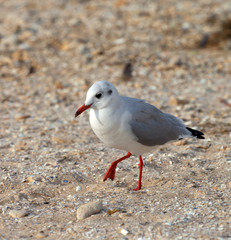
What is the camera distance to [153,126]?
16.9 feet

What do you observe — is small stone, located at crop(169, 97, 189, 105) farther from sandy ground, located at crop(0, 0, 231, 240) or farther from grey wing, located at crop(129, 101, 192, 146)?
grey wing, located at crop(129, 101, 192, 146)

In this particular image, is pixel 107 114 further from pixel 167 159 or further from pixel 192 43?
pixel 192 43

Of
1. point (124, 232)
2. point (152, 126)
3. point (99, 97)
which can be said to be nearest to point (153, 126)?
point (152, 126)

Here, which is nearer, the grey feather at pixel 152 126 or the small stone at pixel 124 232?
the small stone at pixel 124 232

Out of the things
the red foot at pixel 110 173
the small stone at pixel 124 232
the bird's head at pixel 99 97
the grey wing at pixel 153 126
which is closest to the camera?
the small stone at pixel 124 232

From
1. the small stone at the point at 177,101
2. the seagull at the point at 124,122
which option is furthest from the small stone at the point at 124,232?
the small stone at the point at 177,101

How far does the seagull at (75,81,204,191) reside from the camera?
183 inches

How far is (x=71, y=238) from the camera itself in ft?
13.1

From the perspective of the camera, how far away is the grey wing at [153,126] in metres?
4.90

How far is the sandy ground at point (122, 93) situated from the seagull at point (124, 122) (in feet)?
1.50

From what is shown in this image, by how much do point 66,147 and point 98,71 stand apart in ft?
10.8

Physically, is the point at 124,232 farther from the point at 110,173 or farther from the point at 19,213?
the point at 110,173

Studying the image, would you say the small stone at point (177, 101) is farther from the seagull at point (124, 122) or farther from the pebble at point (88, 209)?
the pebble at point (88, 209)

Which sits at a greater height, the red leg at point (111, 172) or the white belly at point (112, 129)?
the white belly at point (112, 129)
